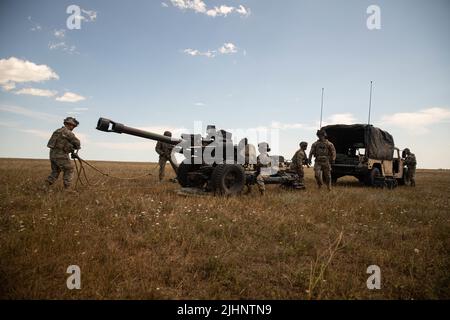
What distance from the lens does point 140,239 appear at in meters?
3.89

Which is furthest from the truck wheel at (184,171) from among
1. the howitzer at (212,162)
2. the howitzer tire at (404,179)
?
the howitzer tire at (404,179)

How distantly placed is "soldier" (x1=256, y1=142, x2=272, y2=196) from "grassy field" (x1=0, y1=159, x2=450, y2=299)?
2460 mm

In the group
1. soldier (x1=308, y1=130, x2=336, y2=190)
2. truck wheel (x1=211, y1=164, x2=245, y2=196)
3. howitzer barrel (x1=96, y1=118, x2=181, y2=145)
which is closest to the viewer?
howitzer barrel (x1=96, y1=118, x2=181, y2=145)

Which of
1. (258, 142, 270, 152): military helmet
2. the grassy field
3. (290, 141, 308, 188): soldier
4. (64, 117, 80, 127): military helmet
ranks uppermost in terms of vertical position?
(64, 117, 80, 127): military helmet

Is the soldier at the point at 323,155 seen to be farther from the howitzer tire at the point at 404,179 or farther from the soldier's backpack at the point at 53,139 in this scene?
the soldier's backpack at the point at 53,139

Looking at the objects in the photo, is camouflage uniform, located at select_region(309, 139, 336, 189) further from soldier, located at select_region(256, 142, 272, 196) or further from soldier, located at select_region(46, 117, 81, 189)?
soldier, located at select_region(46, 117, 81, 189)

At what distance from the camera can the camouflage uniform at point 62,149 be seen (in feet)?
24.1

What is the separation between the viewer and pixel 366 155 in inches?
477

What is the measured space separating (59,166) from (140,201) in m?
2.95

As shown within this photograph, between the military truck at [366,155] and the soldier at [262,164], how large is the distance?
4965 mm

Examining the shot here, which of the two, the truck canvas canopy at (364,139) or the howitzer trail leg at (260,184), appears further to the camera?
the truck canvas canopy at (364,139)

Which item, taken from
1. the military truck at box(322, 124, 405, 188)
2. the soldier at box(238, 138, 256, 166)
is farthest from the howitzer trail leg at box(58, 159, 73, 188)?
the military truck at box(322, 124, 405, 188)

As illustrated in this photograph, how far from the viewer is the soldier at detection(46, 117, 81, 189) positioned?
7352mm

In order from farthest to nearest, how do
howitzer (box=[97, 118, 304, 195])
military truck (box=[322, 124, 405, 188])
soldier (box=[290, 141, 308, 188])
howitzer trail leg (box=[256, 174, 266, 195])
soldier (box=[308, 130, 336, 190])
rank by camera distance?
military truck (box=[322, 124, 405, 188]), soldier (box=[290, 141, 308, 188]), soldier (box=[308, 130, 336, 190]), howitzer trail leg (box=[256, 174, 266, 195]), howitzer (box=[97, 118, 304, 195])
